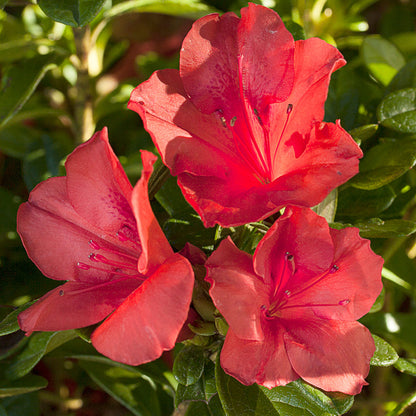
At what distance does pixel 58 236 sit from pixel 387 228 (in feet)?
1.76

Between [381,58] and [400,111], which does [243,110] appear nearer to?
[400,111]

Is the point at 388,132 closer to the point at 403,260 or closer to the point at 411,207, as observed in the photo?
the point at 411,207

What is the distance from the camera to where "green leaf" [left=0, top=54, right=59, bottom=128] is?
114 cm

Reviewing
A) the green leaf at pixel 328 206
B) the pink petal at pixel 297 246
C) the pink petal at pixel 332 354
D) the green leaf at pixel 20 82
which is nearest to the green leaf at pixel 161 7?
the green leaf at pixel 20 82

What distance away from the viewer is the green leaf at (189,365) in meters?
0.80

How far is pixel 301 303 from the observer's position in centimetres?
74

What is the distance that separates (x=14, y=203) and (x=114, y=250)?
2.57 feet

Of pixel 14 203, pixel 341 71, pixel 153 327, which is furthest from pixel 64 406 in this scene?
pixel 341 71

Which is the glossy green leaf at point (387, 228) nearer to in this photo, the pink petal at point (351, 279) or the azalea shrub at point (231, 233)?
the azalea shrub at point (231, 233)

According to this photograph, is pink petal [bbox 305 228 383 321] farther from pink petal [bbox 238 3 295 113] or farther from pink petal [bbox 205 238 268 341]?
pink petal [bbox 238 3 295 113]

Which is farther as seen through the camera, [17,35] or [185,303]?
[17,35]

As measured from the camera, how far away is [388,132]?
110cm

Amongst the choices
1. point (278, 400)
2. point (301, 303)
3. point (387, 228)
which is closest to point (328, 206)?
point (387, 228)

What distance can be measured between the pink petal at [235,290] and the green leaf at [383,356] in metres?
0.27
